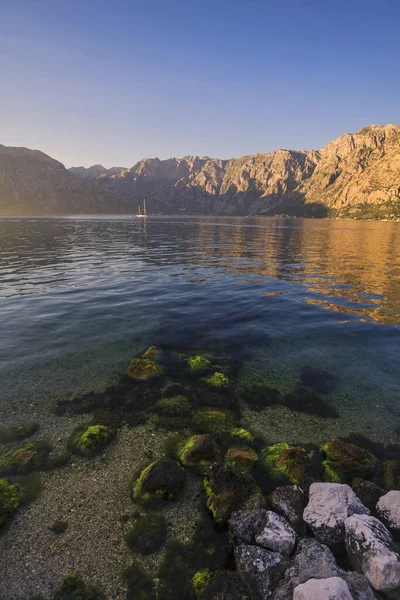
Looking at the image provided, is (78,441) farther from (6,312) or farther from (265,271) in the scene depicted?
(265,271)

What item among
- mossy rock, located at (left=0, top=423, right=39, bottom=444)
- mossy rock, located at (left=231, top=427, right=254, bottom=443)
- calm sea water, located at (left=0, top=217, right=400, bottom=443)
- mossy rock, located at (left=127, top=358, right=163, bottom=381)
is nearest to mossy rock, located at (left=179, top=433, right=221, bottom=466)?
mossy rock, located at (left=231, top=427, right=254, bottom=443)

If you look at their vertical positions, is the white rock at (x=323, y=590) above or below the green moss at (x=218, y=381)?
above

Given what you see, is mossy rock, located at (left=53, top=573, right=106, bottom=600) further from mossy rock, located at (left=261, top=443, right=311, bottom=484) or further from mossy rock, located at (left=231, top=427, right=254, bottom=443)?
mossy rock, located at (left=231, top=427, right=254, bottom=443)

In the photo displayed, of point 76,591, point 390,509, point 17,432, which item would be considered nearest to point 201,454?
point 76,591

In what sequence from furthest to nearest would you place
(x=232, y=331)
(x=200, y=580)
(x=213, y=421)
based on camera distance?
(x=232, y=331) < (x=213, y=421) < (x=200, y=580)

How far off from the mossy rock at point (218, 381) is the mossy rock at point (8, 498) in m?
8.60

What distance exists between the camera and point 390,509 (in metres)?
7.82

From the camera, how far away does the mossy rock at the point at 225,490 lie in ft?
26.9

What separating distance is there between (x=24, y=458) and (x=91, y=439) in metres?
2.15

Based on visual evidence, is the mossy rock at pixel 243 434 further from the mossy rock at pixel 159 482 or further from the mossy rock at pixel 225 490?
the mossy rock at pixel 159 482

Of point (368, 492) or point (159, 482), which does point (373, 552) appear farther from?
point (159, 482)

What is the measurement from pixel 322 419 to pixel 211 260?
43250 mm

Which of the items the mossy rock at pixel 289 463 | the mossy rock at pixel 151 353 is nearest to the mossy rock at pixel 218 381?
the mossy rock at pixel 151 353

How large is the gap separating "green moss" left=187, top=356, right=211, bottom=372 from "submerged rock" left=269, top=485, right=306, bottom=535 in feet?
26.8
